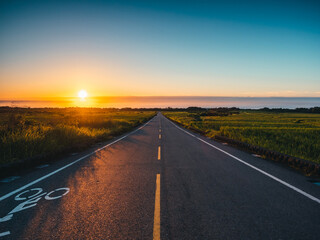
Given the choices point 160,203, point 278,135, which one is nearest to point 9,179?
point 160,203

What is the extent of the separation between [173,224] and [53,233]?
2.02 m

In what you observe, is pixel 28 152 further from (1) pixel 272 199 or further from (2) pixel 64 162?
(1) pixel 272 199

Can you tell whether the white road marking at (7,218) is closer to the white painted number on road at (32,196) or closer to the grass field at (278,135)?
the white painted number on road at (32,196)

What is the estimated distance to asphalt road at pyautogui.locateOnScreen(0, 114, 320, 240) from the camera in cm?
311

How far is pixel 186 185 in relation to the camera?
16.8ft

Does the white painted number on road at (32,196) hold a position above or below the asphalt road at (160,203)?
above

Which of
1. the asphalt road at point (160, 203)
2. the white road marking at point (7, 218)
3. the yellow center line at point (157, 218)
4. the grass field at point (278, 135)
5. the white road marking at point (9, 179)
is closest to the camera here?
the yellow center line at point (157, 218)

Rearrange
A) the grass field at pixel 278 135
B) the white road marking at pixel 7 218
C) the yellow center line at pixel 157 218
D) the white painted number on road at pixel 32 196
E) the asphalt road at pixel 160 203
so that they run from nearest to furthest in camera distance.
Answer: the yellow center line at pixel 157 218
the asphalt road at pixel 160 203
the white road marking at pixel 7 218
the white painted number on road at pixel 32 196
the grass field at pixel 278 135

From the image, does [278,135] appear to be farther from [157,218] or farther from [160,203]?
[157,218]

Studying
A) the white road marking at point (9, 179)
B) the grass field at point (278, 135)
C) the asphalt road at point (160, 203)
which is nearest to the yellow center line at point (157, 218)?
the asphalt road at point (160, 203)

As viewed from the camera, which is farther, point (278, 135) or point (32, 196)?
point (278, 135)

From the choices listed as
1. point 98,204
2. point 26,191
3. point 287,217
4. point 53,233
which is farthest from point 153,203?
point 26,191

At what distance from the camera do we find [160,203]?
4047 mm

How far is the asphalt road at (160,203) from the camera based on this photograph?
3.11 meters
